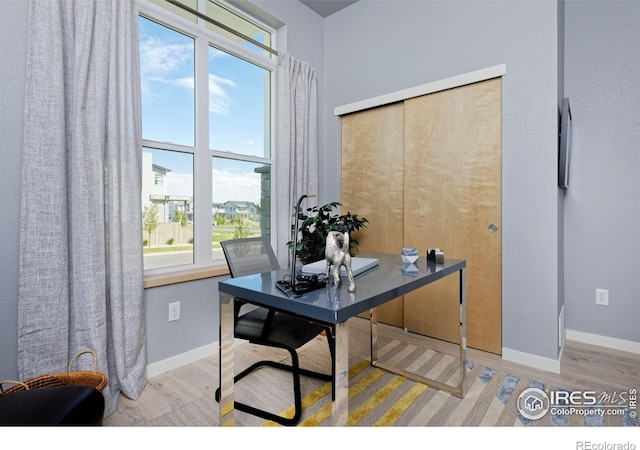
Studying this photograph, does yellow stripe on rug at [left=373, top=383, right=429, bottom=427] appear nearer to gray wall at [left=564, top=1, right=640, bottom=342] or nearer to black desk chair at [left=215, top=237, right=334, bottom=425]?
black desk chair at [left=215, top=237, right=334, bottom=425]

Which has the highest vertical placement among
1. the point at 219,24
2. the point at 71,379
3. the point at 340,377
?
the point at 219,24

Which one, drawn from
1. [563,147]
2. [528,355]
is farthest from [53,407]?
[563,147]

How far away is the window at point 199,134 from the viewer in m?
2.23

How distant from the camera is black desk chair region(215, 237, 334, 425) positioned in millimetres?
1642

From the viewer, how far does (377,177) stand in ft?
10.1

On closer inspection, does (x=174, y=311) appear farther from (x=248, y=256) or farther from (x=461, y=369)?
(x=461, y=369)

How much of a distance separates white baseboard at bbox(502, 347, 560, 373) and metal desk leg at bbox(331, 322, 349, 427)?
1804 mm

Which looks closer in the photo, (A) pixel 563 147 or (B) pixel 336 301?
(B) pixel 336 301

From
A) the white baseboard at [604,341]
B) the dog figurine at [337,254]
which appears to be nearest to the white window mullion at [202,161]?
the dog figurine at [337,254]

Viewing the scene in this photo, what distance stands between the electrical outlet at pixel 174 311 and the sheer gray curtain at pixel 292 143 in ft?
2.97

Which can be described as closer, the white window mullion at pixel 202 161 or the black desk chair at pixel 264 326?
the black desk chair at pixel 264 326

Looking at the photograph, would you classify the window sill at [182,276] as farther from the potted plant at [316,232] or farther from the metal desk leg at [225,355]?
the metal desk leg at [225,355]

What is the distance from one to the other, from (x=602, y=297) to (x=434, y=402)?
5.85 feet
